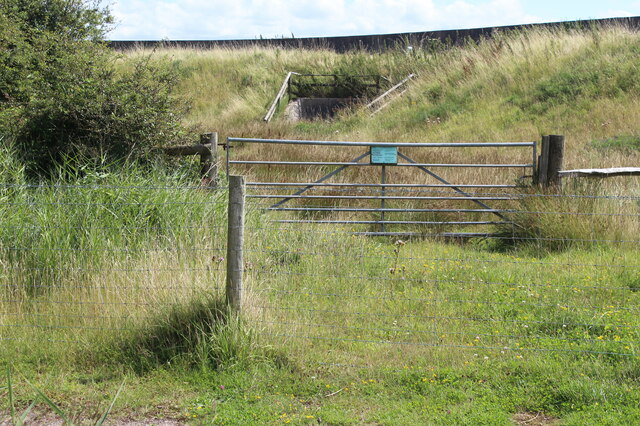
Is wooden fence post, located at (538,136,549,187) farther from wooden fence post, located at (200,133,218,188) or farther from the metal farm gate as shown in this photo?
wooden fence post, located at (200,133,218,188)

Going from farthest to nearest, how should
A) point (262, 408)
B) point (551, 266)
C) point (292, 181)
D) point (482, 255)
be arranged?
1. point (292, 181)
2. point (482, 255)
3. point (551, 266)
4. point (262, 408)

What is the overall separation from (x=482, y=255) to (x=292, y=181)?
14.2ft

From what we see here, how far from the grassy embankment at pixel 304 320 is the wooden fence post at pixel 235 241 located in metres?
0.23

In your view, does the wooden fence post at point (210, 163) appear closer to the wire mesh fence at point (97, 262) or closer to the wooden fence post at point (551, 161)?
the wire mesh fence at point (97, 262)

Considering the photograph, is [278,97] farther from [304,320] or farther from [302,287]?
[304,320]

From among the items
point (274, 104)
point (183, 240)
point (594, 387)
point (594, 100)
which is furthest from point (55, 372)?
point (274, 104)

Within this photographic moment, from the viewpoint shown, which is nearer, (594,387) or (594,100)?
(594,387)

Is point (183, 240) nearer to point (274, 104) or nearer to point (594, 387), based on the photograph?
point (594, 387)

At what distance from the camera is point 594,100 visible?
17.0 m

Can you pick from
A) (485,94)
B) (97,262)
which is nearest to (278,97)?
(485,94)

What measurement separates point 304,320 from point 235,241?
1.01 meters

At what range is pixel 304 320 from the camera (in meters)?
5.32

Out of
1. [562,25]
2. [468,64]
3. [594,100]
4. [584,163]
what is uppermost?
[562,25]

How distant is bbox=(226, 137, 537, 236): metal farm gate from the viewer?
9906 millimetres
